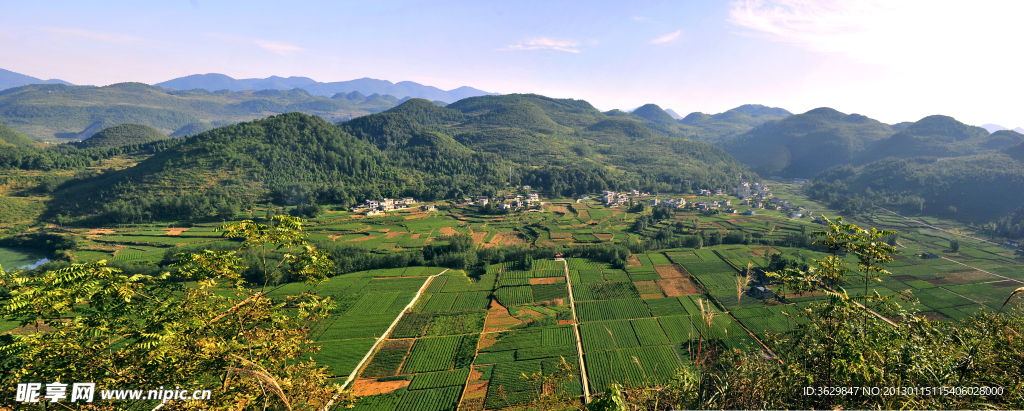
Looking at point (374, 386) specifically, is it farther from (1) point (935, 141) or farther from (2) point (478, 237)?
(1) point (935, 141)

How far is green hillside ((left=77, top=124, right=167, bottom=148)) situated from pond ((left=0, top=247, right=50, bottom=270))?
12056 centimetres

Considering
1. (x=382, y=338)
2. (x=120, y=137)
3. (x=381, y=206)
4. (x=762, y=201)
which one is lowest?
(x=382, y=338)

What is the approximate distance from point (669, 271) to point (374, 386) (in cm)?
4427

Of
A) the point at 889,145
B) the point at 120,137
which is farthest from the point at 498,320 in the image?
the point at 889,145

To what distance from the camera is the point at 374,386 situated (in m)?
29.7

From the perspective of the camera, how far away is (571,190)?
121m

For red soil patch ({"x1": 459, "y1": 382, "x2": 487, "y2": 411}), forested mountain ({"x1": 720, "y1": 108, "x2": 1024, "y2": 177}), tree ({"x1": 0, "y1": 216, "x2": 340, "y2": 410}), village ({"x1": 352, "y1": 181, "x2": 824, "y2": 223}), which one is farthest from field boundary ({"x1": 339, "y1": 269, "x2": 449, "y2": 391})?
forested mountain ({"x1": 720, "y1": 108, "x2": 1024, "y2": 177})

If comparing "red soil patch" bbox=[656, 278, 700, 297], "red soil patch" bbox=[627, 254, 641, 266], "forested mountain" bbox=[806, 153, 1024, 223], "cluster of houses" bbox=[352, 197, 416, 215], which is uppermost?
"forested mountain" bbox=[806, 153, 1024, 223]

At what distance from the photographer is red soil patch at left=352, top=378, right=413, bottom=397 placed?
29.0 m

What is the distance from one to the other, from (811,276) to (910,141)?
753ft

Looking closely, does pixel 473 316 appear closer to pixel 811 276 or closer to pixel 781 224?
pixel 811 276

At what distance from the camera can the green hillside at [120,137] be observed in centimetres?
15338

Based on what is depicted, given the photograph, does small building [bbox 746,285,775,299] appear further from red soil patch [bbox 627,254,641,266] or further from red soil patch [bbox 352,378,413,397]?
red soil patch [bbox 352,378,413,397]

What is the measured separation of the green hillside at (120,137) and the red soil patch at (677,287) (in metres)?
206
